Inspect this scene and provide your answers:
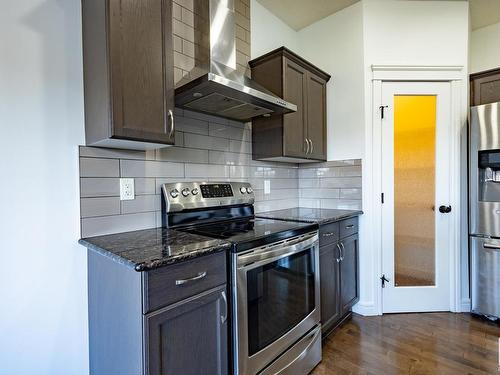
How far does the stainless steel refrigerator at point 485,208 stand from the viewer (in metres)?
2.25

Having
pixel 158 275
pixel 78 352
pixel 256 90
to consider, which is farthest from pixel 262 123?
pixel 78 352

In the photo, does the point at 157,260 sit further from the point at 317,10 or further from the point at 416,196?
the point at 317,10

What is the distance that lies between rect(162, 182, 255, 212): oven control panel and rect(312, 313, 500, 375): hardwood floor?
126 cm

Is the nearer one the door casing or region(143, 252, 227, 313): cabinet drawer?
region(143, 252, 227, 313): cabinet drawer

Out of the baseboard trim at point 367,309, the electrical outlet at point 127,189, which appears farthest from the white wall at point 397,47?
the electrical outlet at point 127,189

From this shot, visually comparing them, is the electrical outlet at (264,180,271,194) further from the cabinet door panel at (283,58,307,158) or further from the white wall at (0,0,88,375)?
the white wall at (0,0,88,375)

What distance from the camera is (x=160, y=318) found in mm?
1046

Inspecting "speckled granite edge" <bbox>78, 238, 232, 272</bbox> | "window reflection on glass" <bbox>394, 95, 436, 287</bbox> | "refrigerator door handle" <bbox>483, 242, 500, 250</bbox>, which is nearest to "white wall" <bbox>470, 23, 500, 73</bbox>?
"window reflection on glass" <bbox>394, 95, 436, 287</bbox>

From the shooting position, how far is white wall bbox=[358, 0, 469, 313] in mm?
2473

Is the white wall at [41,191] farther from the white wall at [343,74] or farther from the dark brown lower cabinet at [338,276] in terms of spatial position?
the white wall at [343,74]

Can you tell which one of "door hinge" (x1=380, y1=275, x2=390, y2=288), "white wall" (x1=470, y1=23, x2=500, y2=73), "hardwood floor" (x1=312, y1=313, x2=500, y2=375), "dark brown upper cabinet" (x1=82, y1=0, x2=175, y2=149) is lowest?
"hardwood floor" (x1=312, y1=313, x2=500, y2=375)

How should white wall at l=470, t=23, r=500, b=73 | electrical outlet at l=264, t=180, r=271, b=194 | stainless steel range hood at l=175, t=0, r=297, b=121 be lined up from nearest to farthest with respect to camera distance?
stainless steel range hood at l=175, t=0, r=297, b=121
electrical outlet at l=264, t=180, r=271, b=194
white wall at l=470, t=23, r=500, b=73

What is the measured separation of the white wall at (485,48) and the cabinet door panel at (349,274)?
2366 millimetres

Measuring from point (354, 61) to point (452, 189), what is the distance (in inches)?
57.7
